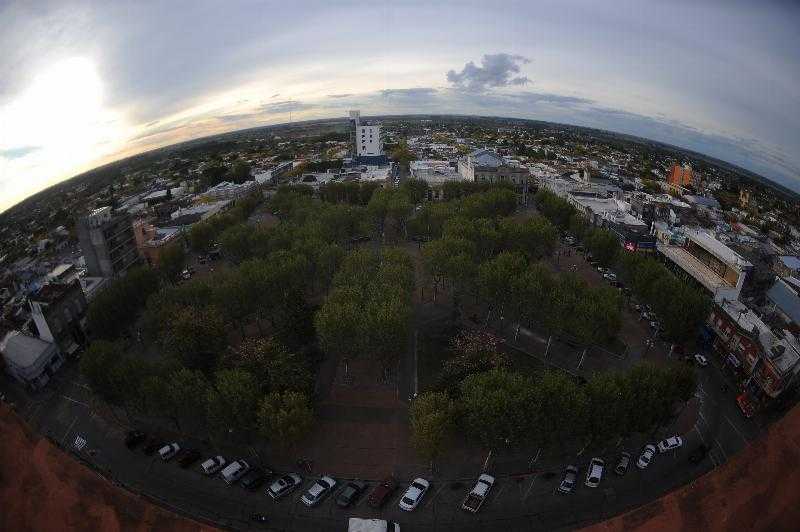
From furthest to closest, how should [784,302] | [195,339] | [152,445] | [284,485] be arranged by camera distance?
1. [784,302]
2. [195,339]
3. [152,445]
4. [284,485]

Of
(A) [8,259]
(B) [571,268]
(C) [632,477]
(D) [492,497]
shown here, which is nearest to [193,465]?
(D) [492,497]

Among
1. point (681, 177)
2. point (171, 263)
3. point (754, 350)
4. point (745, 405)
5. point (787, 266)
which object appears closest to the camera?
point (745, 405)

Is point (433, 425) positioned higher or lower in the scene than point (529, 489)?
higher

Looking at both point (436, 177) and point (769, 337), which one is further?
point (436, 177)

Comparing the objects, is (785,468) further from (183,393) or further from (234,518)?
(183,393)

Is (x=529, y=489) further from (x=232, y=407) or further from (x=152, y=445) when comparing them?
(x=152, y=445)

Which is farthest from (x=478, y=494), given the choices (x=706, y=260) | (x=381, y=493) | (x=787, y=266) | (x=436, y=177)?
(x=436, y=177)
